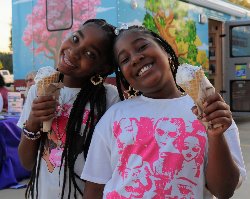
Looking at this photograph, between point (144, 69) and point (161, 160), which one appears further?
point (144, 69)

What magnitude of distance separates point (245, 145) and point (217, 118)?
19.8 ft

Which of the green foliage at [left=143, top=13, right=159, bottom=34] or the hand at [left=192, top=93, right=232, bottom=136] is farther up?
the green foliage at [left=143, top=13, right=159, bottom=34]

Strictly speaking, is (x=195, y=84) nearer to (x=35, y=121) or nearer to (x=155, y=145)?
(x=155, y=145)

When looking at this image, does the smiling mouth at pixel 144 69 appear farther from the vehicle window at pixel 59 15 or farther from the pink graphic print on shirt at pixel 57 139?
the vehicle window at pixel 59 15

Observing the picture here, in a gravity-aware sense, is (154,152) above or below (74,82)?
below

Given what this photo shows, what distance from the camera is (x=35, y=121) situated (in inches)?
69.1

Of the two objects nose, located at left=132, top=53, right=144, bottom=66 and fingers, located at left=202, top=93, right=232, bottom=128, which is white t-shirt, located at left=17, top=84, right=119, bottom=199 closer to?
nose, located at left=132, top=53, right=144, bottom=66

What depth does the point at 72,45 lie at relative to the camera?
6.02ft

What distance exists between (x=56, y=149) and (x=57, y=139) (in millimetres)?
43

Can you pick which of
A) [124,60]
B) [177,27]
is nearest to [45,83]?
[124,60]

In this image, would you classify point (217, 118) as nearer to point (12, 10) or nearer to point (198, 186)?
point (198, 186)

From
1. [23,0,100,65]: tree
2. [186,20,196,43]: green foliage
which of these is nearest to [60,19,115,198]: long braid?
[23,0,100,65]: tree

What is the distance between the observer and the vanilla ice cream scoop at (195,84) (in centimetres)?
133

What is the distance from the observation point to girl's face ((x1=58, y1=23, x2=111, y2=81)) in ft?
5.93
